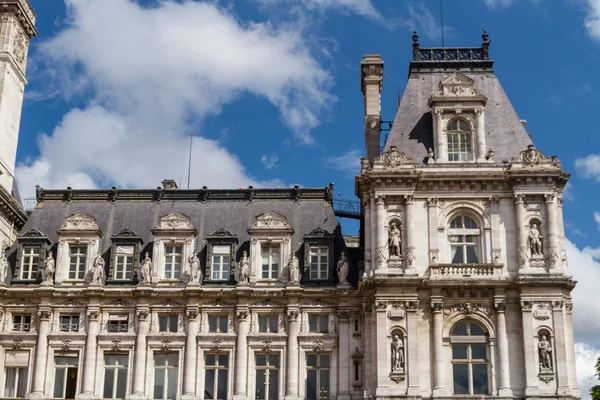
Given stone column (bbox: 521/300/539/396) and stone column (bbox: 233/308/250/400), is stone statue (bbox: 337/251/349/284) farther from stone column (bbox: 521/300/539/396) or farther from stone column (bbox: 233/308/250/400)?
stone column (bbox: 521/300/539/396)

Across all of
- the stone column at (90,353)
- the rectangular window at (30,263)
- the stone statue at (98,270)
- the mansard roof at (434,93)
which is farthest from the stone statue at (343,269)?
the rectangular window at (30,263)

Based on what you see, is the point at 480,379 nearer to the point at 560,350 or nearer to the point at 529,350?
the point at 529,350

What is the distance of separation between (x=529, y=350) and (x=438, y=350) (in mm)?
4661

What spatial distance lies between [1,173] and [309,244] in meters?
20.3

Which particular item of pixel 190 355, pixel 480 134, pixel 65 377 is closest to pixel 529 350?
pixel 480 134

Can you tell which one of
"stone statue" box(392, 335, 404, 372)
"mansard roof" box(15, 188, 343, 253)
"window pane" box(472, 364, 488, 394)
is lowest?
"window pane" box(472, 364, 488, 394)

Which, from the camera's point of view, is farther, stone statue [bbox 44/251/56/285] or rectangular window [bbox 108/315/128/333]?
stone statue [bbox 44/251/56/285]

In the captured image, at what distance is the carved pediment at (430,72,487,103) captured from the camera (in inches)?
2109

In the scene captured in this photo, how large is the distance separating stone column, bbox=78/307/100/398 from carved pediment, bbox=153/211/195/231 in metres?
6.23

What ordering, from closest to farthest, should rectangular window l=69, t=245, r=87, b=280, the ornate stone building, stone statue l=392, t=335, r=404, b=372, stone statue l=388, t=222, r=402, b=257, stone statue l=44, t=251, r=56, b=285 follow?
stone statue l=392, t=335, r=404, b=372 → the ornate stone building → stone statue l=388, t=222, r=402, b=257 → stone statue l=44, t=251, r=56, b=285 → rectangular window l=69, t=245, r=87, b=280

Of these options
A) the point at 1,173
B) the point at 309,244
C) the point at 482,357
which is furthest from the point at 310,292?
the point at 1,173

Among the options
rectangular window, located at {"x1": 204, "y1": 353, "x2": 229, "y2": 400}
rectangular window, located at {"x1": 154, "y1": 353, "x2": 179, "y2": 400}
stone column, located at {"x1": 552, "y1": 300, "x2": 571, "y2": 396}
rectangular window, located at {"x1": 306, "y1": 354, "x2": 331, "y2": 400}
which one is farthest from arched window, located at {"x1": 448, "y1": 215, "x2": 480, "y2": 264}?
rectangular window, located at {"x1": 154, "y1": 353, "x2": 179, "y2": 400}

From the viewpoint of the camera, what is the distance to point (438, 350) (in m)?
48.3

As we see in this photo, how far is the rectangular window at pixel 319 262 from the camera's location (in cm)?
5372
